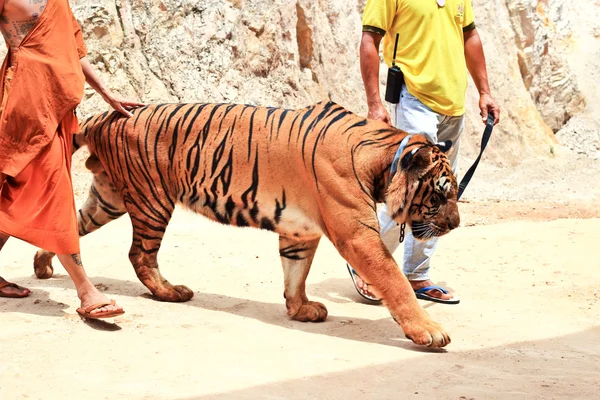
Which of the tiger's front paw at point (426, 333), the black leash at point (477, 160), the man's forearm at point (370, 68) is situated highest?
the man's forearm at point (370, 68)

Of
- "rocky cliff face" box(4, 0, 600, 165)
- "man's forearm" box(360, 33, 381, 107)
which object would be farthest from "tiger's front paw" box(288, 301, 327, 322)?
"rocky cliff face" box(4, 0, 600, 165)

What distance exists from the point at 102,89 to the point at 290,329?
1.87m

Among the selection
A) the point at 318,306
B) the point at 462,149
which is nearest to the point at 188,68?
the point at 462,149

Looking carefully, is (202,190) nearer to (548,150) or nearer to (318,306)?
(318,306)

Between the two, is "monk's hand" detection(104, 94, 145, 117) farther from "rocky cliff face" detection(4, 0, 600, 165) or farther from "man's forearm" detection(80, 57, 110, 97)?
"rocky cliff face" detection(4, 0, 600, 165)

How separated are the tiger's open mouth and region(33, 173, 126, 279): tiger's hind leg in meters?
1.99

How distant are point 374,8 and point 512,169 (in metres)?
8.66

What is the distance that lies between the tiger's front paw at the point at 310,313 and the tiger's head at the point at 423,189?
770 millimetres

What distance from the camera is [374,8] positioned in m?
5.33

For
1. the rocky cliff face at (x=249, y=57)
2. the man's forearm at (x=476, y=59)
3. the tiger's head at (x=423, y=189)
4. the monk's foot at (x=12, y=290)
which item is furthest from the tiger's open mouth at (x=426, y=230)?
the rocky cliff face at (x=249, y=57)

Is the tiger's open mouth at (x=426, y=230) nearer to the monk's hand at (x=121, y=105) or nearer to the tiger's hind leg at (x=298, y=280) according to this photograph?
the tiger's hind leg at (x=298, y=280)

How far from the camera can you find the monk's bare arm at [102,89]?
16.6 ft

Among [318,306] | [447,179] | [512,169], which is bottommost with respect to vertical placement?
[512,169]

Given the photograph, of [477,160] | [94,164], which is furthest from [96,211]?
[477,160]
